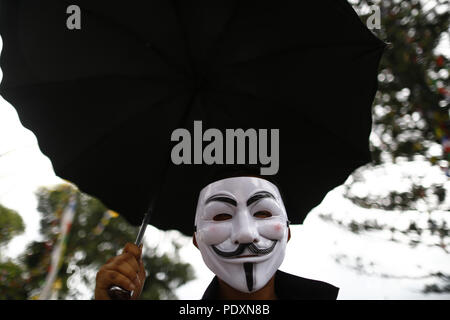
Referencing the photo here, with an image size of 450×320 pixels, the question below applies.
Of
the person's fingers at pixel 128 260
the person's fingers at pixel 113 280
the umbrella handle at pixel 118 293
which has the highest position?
the person's fingers at pixel 128 260

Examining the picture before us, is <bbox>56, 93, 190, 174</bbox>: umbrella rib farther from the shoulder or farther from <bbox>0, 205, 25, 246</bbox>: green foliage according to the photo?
<bbox>0, 205, 25, 246</bbox>: green foliage

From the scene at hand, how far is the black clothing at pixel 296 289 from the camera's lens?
1.76m

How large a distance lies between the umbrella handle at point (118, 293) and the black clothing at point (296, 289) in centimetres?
49

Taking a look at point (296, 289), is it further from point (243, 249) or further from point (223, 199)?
point (223, 199)

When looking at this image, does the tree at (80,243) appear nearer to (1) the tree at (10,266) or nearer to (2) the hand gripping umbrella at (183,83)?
(1) the tree at (10,266)

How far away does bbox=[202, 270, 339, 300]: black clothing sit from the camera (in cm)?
176

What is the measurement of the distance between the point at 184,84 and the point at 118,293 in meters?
1.09

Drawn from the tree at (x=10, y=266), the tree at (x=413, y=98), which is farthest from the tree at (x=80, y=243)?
the tree at (x=413, y=98)

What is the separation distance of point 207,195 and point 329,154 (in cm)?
71

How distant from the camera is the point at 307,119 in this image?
1.81 meters

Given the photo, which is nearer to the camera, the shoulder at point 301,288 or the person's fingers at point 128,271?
the person's fingers at point 128,271

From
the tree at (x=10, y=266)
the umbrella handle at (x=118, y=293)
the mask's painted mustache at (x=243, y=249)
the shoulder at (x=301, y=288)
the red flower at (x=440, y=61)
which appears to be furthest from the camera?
the tree at (x=10, y=266)

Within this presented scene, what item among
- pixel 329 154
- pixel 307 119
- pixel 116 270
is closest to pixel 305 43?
pixel 307 119

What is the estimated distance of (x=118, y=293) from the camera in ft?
4.50
